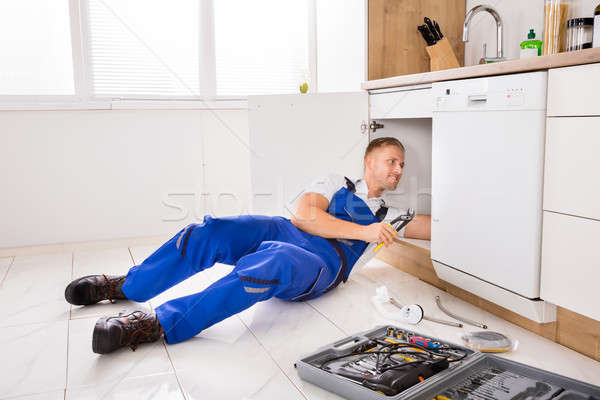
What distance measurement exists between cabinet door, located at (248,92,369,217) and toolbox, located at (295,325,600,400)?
1.13m

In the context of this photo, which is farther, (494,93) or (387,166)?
(387,166)

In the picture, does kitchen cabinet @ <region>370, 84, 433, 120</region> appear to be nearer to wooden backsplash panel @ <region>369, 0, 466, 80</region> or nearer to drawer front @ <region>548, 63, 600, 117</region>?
wooden backsplash panel @ <region>369, 0, 466, 80</region>

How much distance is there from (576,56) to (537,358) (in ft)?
2.87

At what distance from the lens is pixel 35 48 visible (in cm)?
300

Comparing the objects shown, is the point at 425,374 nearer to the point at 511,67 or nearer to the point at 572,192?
the point at 572,192

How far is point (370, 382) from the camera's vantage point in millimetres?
1348

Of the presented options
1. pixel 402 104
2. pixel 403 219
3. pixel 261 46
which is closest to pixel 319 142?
pixel 402 104

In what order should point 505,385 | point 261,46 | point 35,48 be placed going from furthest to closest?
1. point 261,46
2. point 35,48
3. point 505,385

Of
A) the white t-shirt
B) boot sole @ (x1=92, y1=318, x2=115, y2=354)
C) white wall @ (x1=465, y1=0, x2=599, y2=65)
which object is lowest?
boot sole @ (x1=92, y1=318, x2=115, y2=354)

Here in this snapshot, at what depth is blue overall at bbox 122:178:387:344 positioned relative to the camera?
1.70 m

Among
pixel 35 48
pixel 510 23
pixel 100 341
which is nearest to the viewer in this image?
pixel 100 341

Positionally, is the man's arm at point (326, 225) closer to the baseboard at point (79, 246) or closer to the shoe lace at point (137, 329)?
the shoe lace at point (137, 329)

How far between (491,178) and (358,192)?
1.98 ft

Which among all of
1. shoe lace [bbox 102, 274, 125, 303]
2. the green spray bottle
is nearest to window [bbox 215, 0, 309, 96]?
the green spray bottle
